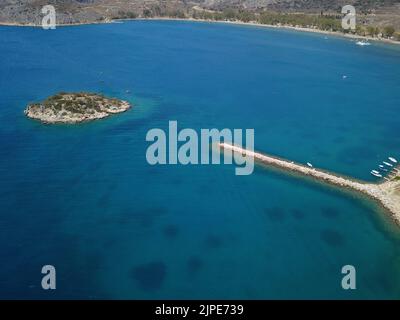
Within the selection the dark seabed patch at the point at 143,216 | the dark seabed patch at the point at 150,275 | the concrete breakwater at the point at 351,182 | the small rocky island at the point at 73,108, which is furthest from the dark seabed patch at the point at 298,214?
the small rocky island at the point at 73,108

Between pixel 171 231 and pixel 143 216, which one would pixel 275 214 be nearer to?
pixel 171 231

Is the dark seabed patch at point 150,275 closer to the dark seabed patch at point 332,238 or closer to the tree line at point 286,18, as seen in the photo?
the dark seabed patch at point 332,238

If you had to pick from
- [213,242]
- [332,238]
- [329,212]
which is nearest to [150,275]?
[213,242]

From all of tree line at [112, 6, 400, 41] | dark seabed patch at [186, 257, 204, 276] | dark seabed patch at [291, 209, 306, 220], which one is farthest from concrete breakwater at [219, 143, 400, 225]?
tree line at [112, 6, 400, 41]

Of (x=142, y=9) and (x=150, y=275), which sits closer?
(x=150, y=275)

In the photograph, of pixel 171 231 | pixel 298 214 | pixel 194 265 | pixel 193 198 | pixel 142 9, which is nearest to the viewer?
pixel 194 265

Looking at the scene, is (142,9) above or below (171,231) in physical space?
above
